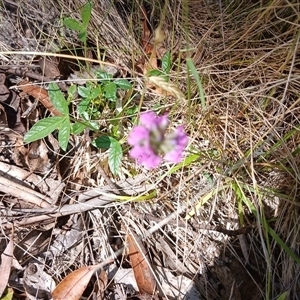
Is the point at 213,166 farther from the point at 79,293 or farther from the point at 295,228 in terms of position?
the point at 79,293

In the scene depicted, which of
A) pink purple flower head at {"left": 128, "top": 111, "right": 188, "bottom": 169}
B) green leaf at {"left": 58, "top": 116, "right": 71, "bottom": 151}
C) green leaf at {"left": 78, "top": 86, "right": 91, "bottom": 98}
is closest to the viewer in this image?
pink purple flower head at {"left": 128, "top": 111, "right": 188, "bottom": 169}

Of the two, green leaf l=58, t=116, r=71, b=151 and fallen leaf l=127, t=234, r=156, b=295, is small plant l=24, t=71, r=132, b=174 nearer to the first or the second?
green leaf l=58, t=116, r=71, b=151

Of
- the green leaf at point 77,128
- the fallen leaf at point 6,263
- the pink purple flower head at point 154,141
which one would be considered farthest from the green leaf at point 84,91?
the pink purple flower head at point 154,141

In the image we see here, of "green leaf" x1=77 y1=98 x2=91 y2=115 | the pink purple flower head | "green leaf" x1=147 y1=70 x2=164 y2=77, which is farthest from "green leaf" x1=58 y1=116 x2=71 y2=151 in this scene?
the pink purple flower head

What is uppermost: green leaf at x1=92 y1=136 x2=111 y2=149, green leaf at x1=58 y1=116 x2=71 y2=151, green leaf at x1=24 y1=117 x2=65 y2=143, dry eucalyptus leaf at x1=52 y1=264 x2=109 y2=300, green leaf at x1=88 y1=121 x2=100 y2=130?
green leaf at x1=24 y1=117 x2=65 y2=143

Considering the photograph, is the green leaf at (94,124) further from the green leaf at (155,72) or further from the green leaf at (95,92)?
the green leaf at (155,72)

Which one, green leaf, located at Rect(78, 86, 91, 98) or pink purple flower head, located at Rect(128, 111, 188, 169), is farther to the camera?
green leaf, located at Rect(78, 86, 91, 98)
